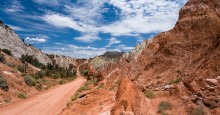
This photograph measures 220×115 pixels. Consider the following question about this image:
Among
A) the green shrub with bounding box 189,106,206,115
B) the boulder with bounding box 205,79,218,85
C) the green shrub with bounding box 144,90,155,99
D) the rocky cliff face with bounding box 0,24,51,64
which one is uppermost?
the rocky cliff face with bounding box 0,24,51,64

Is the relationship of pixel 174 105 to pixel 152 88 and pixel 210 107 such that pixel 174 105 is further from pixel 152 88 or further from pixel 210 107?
pixel 152 88

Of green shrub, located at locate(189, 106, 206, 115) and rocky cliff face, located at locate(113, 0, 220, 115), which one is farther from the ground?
rocky cliff face, located at locate(113, 0, 220, 115)

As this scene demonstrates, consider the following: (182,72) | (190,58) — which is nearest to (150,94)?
(182,72)

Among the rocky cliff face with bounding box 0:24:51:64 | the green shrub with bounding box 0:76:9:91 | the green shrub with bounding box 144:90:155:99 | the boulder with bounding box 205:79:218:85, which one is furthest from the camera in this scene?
the rocky cliff face with bounding box 0:24:51:64

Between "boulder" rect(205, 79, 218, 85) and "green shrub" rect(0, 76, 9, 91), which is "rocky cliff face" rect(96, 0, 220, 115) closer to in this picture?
"boulder" rect(205, 79, 218, 85)

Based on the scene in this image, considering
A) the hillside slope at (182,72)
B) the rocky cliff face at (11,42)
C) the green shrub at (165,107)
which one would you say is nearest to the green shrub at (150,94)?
the hillside slope at (182,72)

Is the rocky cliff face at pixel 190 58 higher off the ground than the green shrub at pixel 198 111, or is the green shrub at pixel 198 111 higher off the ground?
the rocky cliff face at pixel 190 58

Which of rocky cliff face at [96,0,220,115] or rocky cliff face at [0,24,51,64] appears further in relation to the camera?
rocky cliff face at [0,24,51,64]

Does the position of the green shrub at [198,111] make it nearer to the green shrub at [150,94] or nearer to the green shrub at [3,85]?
the green shrub at [150,94]

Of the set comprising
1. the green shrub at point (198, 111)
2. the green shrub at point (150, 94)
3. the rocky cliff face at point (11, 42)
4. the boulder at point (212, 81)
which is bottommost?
the green shrub at point (198, 111)

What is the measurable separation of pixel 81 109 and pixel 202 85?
30.8 ft

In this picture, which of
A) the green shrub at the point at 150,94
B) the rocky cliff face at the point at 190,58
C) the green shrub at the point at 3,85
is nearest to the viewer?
the rocky cliff face at the point at 190,58

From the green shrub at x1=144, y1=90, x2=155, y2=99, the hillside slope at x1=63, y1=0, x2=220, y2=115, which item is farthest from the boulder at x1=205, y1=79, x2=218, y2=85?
the green shrub at x1=144, y1=90, x2=155, y2=99

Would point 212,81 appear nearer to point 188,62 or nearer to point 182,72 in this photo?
point 182,72
